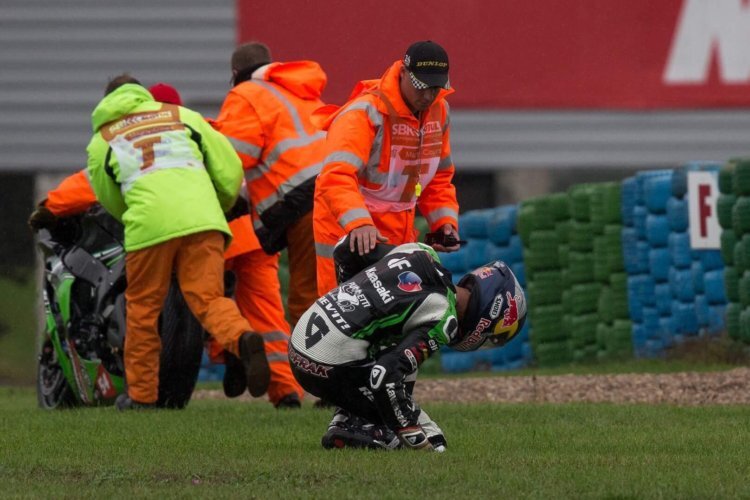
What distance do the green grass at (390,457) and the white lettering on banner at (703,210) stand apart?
12.3ft

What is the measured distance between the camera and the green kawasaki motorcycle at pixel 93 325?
941 cm

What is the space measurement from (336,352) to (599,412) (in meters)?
2.19

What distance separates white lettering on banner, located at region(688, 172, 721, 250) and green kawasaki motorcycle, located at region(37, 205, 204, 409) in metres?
4.56

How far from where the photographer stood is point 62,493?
5539 mm

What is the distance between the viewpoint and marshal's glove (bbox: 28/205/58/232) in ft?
32.5

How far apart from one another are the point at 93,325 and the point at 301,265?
1.28 metres

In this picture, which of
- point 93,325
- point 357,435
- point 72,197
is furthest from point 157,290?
point 357,435

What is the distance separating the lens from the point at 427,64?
7.20 meters

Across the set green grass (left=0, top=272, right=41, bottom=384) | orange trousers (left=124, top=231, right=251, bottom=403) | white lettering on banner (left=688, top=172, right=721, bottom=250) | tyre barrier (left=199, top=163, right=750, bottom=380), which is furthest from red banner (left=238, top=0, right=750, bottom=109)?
orange trousers (left=124, top=231, right=251, bottom=403)

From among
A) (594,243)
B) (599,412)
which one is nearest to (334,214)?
(599,412)

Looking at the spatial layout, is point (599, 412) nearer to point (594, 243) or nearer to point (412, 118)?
point (412, 118)

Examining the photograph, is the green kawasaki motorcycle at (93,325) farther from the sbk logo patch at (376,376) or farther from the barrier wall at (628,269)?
the barrier wall at (628,269)

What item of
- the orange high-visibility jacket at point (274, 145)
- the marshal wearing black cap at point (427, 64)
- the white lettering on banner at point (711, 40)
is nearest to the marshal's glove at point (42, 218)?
the orange high-visibility jacket at point (274, 145)

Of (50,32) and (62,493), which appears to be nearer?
(62,493)
